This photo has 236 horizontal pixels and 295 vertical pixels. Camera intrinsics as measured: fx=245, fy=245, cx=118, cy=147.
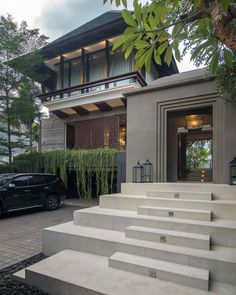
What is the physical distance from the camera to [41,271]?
3502 millimetres

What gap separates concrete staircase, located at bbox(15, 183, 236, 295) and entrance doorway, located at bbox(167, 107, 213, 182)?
132 inches

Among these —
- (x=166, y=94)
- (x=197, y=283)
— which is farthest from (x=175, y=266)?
(x=166, y=94)

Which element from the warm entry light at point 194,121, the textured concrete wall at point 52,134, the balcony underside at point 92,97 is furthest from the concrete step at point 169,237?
the textured concrete wall at point 52,134

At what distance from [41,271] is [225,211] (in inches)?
127

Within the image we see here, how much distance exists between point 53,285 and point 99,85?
1028cm

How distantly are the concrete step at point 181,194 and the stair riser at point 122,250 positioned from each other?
1810 mm

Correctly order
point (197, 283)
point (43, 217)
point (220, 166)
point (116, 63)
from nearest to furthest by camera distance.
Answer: point (197, 283) → point (220, 166) → point (43, 217) → point (116, 63)

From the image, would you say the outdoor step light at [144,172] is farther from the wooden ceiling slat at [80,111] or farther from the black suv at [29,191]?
the wooden ceiling slat at [80,111]

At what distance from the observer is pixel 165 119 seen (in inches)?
300

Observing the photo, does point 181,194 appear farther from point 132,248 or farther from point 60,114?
point 60,114

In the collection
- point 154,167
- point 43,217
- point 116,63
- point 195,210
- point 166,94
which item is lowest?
point 43,217

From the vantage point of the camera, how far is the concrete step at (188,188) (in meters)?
5.14

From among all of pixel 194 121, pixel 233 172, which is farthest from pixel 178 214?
pixel 194 121

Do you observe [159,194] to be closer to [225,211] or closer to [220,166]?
[225,211]
